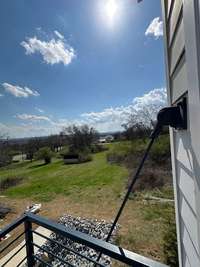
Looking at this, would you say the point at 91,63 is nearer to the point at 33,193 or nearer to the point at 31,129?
the point at 33,193

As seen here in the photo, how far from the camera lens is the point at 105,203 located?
658cm

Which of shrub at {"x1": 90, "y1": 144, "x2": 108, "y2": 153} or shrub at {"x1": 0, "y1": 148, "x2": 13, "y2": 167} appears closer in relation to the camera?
shrub at {"x1": 0, "y1": 148, "x2": 13, "y2": 167}

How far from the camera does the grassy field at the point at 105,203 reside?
4.22 meters

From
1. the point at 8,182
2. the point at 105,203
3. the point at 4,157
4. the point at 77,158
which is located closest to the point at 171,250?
the point at 105,203

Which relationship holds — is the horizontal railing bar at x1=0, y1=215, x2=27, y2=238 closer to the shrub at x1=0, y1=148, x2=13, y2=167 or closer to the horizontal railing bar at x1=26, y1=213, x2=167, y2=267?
the horizontal railing bar at x1=26, y1=213, x2=167, y2=267

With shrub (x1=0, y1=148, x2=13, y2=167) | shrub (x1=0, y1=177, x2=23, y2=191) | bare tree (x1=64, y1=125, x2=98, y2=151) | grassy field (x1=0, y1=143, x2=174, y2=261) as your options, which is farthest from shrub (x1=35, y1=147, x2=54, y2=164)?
grassy field (x1=0, y1=143, x2=174, y2=261)

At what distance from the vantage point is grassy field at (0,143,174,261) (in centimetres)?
422

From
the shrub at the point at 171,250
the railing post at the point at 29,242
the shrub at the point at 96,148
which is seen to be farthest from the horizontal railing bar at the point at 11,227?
the shrub at the point at 96,148

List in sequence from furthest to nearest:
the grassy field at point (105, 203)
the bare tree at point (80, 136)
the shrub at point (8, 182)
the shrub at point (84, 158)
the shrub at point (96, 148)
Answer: the shrub at point (96, 148)
the bare tree at point (80, 136)
the shrub at point (84, 158)
the shrub at point (8, 182)
the grassy field at point (105, 203)

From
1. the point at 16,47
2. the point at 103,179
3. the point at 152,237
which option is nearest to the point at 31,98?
the point at 16,47

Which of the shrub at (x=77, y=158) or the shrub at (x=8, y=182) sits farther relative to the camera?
the shrub at (x=77, y=158)

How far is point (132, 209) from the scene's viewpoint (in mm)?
5746

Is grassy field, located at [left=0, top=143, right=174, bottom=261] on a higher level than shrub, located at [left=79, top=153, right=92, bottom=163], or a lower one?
lower

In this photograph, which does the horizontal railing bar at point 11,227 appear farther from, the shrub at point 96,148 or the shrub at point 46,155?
the shrub at point 96,148
